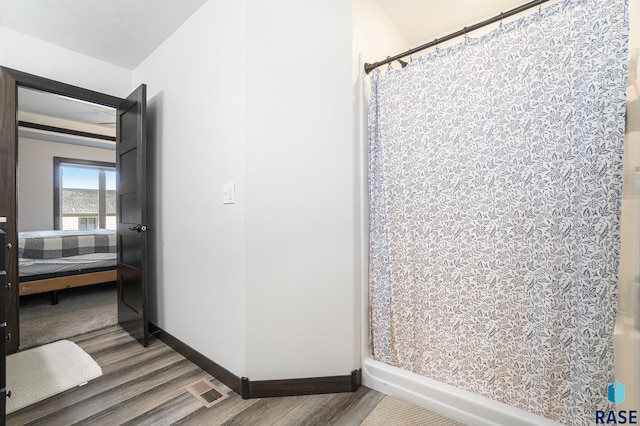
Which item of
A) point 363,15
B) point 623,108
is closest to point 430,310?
point 623,108

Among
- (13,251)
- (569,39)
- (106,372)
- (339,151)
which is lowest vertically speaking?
(106,372)

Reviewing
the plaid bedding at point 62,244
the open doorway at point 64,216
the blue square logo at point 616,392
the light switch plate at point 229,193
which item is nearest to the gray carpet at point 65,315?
the open doorway at point 64,216

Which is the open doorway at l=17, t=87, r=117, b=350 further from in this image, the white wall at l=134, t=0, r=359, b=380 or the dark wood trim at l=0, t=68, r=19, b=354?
the white wall at l=134, t=0, r=359, b=380

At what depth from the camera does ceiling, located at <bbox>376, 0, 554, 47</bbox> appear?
202 cm

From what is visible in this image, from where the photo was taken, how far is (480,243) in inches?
56.6

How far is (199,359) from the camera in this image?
1.99m

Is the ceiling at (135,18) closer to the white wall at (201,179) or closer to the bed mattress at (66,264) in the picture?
the white wall at (201,179)

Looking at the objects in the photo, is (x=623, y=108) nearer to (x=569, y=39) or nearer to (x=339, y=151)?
(x=569, y=39)

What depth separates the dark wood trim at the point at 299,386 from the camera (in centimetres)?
165

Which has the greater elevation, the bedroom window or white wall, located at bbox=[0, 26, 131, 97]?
white wall, located at bbox=[0, 26, 131, 97]

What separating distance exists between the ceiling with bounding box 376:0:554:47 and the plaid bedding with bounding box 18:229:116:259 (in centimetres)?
424

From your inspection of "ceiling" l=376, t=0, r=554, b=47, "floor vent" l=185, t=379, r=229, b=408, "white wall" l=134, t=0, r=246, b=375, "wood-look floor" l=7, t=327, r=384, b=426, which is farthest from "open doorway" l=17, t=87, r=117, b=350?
"ceiling" l=376, t=0, r=554, b=47

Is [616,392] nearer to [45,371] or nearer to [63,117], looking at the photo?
[45,371]

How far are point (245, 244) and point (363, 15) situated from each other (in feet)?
5.34
